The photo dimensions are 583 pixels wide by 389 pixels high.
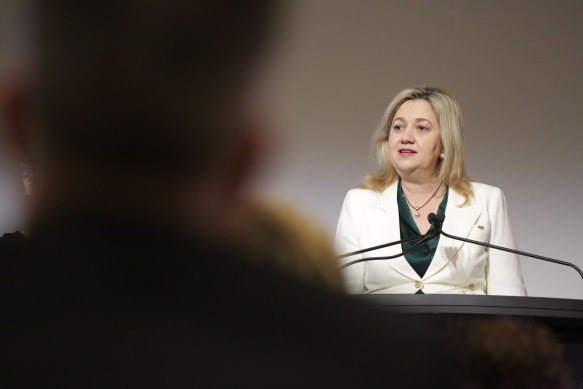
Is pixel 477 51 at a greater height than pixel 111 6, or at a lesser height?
greater

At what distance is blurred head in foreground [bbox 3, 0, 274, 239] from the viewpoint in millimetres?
385

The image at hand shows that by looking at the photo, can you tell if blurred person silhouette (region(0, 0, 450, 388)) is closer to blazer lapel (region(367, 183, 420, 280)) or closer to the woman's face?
blazer lapel (region(367, 183, 420, 280))

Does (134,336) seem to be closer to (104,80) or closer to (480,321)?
(104,80)

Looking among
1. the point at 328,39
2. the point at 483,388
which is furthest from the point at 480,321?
the point at 328,39

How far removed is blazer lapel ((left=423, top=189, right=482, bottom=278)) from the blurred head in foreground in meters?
2.38

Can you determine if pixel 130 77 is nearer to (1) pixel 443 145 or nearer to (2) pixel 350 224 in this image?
(2) pixel 350 224

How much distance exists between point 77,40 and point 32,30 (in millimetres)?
19

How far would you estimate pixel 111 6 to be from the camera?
0.38 m

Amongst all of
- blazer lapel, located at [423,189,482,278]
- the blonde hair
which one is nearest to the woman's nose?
the blonde hair

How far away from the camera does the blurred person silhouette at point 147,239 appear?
0.38 metres

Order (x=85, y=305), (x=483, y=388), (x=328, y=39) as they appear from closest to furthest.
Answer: (x=85, y=305) < (x=483, y=388) < (x=328, y=39)

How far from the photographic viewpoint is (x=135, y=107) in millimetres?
391

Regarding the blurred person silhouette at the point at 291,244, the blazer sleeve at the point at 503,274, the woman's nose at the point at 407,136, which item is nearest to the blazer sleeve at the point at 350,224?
the woman's nose at the point at 407,136

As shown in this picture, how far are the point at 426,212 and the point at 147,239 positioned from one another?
8.65ft
